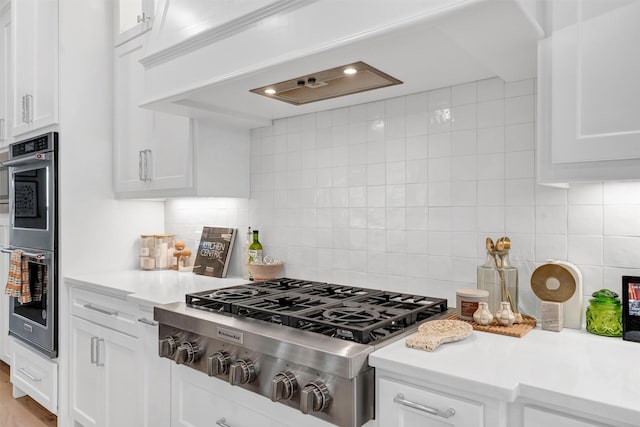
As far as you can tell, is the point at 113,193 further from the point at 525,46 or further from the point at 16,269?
the point at 525,46

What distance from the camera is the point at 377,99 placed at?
1.95m

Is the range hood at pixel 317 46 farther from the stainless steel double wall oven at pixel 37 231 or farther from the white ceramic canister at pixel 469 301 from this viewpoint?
the stainless steel double wall oven at pixel 37 231

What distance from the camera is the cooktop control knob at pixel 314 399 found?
46.6 inches

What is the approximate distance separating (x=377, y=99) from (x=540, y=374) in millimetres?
1309

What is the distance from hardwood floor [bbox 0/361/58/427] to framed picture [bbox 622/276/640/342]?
124 inches

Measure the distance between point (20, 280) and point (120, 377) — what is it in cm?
111

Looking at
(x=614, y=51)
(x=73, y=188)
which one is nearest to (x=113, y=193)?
(x=73, y=188)

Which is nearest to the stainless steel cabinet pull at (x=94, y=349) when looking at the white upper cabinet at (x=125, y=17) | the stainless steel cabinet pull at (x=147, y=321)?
the stainless steel cabinet pull at (x=147, y=321)

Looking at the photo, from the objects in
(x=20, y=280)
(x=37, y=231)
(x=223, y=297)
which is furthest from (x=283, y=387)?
(x=20, y=280)

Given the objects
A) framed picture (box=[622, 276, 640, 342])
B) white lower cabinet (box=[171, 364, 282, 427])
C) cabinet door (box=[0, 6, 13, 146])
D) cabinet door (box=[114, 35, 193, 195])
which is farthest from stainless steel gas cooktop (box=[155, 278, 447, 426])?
cabinet door (box=[0, 6, 13, 146])

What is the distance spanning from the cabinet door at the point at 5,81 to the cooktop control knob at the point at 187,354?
256cm

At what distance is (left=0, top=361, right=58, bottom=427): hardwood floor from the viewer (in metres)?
2.81

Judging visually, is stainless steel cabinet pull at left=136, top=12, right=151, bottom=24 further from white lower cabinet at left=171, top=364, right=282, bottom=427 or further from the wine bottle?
white lower cabinet at left=171, top=364, right=282, bottom=427

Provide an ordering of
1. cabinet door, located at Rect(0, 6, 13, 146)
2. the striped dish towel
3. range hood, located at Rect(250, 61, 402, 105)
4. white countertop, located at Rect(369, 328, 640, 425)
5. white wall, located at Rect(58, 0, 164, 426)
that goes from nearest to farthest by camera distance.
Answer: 1. white countertop, located at Rect(369, 328, 640, 425)
2. range hood, located at Rect(250, 61, 402, 105)
3. white wall, located at Rect(58, 0, 164, 426)
4. the striped dish towel
5. cabinet door, located at Rect(0, 6, 13, 146)
